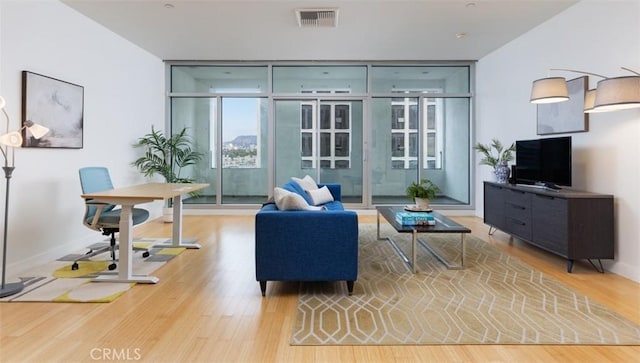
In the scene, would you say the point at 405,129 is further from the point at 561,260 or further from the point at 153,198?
the point at 153,198

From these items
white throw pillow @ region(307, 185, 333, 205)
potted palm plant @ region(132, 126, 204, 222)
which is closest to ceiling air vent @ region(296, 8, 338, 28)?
white throw pillow @ region(307, 185, 333, 205)

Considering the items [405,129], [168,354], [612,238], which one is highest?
[405,129]

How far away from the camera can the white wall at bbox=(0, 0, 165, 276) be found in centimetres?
346

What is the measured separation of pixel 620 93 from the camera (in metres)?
2.86

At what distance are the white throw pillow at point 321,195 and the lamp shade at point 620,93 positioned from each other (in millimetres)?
3050

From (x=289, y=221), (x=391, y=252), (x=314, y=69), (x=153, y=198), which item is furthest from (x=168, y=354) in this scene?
(x=314, y=69)

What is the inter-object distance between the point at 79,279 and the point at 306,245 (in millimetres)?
2194

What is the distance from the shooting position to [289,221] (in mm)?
2730

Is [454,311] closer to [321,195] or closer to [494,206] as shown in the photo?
[321,195]

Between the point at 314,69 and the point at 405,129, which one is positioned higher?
the point at 314,69

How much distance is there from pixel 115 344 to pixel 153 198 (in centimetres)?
133

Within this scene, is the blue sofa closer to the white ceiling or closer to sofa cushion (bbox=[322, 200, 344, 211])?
sofa cushion (bbox=[322, 200, 344, 211])

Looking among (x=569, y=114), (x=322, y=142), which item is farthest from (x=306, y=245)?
(x=322, y=142)

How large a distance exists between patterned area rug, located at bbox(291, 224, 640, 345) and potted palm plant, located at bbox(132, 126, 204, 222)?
12.6 feet
